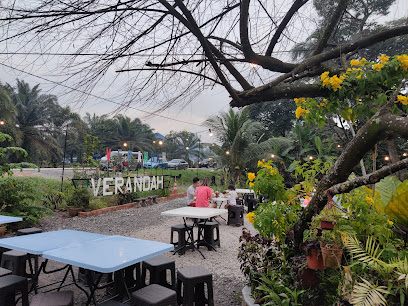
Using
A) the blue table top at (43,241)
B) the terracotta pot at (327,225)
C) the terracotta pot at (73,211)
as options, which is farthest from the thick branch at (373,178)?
the terracotta pot at (73,211)

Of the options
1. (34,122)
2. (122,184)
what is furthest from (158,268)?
(34,122)

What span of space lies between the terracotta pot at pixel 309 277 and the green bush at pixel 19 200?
255 inches

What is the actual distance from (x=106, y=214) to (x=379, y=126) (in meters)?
8.98

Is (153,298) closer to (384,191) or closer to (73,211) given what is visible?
(384,191)

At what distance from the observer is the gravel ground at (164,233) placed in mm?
4016

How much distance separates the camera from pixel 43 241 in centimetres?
338

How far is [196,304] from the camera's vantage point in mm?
3271

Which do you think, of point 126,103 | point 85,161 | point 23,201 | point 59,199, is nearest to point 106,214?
point 59,199

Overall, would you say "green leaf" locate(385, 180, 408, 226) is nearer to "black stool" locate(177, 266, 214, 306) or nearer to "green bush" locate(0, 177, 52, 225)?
"black stool" locate(177, 266, 214, 306)

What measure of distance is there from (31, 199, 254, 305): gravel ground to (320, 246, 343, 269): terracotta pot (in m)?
1.72

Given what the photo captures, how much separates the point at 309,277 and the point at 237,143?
1346 cm

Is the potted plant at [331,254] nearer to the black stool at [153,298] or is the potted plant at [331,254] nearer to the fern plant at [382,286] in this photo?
the fern plant at [382,286]

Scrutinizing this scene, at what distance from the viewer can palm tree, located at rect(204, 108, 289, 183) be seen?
51.9 ft

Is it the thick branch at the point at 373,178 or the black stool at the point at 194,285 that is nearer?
the thick branch at the point at 373,178
